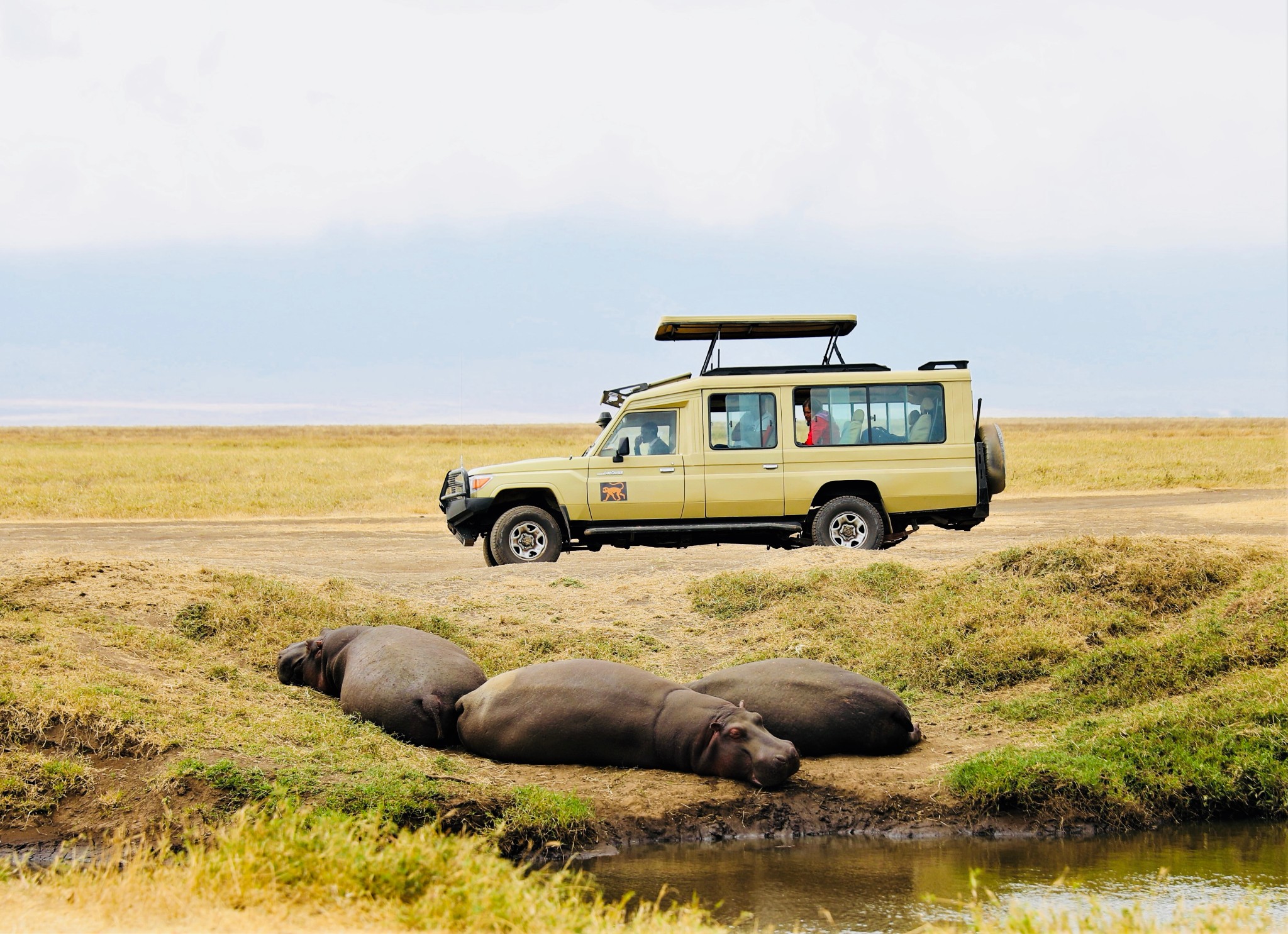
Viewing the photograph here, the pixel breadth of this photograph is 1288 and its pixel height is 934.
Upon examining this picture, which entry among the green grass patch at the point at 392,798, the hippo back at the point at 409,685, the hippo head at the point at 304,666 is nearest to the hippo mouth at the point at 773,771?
the green grass patch at the point at 392,798

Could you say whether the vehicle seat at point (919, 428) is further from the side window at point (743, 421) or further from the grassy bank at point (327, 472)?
the grassy bank at point (327, 472)

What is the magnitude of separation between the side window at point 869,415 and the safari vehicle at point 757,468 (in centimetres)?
2

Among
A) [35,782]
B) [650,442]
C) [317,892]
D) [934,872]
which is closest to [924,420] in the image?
[650,442]

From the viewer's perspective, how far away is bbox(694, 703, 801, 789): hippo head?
22.8 feet

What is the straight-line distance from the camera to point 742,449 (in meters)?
14.7

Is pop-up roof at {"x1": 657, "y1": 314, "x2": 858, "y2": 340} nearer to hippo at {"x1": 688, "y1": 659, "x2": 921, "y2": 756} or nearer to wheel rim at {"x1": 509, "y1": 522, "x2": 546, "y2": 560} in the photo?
wheel rim at {"x1": 509, "y1": 522, "x2": 546, "y2": 560}

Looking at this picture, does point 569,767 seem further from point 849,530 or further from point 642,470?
point 849,530

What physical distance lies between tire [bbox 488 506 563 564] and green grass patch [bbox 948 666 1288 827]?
26.7 ft

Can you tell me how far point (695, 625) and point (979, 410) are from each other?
5.92 metres

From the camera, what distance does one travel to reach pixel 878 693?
8.01m

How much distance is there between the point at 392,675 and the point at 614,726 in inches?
70.5

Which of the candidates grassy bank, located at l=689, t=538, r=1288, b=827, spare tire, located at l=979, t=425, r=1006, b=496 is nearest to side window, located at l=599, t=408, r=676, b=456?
grassy bank, located at l=689, t=538, r=1288, b=827

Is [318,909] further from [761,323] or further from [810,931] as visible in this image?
[761,323]

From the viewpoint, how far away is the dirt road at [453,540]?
45.3ft
